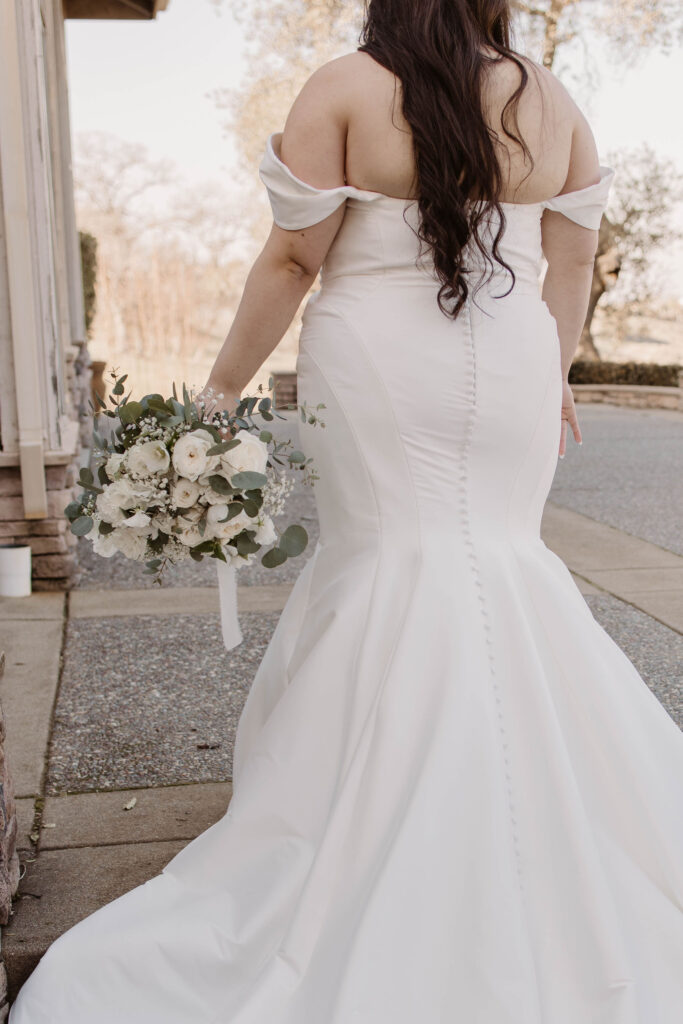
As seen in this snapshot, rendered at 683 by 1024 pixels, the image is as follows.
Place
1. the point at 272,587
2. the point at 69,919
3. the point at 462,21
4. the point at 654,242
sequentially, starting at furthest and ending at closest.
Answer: the point at 654,242 < the point at 272,587 < the point at 69,919 < the point at 462,21

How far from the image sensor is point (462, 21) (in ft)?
6.25

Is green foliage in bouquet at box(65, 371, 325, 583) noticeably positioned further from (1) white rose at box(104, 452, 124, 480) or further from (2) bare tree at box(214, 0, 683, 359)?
(2) bare tree at box(214, 0, 683, 359)

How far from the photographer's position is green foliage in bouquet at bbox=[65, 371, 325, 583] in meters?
1.87

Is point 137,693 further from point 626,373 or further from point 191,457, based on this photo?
point 626,373

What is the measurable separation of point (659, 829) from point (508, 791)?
1.12ft

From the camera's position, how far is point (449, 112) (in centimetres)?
185

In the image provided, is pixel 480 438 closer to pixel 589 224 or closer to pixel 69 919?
pixel 589 224

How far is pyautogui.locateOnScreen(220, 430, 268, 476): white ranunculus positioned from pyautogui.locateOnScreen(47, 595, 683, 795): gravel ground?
137cm

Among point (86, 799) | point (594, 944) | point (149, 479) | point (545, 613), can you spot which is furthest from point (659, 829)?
point (86, 799)

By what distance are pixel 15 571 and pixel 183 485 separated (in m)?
3.13

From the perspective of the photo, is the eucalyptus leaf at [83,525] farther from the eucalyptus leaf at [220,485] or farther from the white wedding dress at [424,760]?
the white wedding dress at [424,760]

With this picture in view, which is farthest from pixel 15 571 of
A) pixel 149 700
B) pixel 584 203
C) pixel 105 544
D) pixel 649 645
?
pixel 584 203

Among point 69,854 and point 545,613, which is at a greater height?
point 545,613

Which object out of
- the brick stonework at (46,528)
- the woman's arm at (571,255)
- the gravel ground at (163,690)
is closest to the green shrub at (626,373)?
the gravel ground at (163,690)
